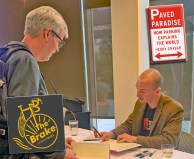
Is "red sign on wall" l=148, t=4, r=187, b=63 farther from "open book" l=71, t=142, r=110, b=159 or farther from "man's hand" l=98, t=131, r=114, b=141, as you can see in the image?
"open book" l=71, t=142, r=110, b=159

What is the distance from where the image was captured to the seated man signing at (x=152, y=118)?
7.06 ft

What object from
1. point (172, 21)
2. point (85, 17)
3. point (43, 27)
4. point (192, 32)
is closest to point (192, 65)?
point (192, 32)

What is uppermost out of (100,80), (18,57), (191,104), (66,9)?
(66,9)

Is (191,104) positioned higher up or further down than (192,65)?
further down

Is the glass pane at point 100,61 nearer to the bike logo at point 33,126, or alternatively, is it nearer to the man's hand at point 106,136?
the man's hand at point 106,136

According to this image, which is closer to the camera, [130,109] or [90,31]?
[130,109]

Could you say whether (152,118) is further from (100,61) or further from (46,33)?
(100,61)

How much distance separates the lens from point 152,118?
2426mm

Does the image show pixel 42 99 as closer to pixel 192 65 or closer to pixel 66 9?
pixel 192 65

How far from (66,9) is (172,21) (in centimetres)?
172

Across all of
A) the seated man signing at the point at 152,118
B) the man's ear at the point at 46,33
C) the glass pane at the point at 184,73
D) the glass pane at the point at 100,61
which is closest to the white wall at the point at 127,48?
the glass pane at the point at 184,73

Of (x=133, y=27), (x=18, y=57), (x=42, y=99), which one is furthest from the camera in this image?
(x=133, y=27)

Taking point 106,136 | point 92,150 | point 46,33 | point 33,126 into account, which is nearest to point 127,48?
point 106,136

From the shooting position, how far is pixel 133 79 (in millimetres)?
3533
